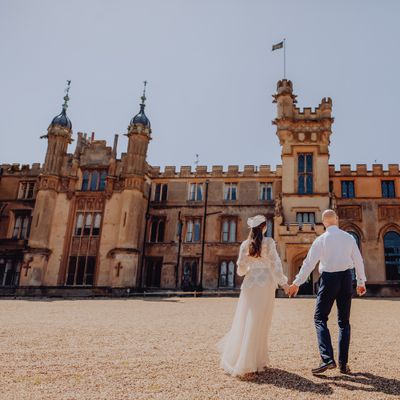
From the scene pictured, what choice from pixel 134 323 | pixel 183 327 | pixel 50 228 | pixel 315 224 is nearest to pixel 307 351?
pixel 183 327

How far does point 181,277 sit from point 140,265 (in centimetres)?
324

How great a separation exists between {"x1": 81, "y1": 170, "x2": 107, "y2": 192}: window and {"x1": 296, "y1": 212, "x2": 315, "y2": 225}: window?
1447 centimetres

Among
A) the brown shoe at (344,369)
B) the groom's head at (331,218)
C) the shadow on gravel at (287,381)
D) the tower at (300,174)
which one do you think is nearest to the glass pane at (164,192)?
the tower at (300,174)

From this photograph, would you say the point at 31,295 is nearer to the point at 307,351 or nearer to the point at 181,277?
the point at 181,277

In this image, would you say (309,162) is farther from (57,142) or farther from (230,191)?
(57,142)

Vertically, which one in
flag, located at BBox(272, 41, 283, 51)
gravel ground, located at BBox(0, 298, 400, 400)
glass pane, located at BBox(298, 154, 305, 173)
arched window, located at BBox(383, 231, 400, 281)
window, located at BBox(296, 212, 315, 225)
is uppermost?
flag, located at BBox(272, 41, 283, 51)

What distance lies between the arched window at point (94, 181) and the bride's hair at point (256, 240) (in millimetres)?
26590

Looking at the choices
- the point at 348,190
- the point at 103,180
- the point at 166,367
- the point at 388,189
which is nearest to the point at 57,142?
the point at 103,180

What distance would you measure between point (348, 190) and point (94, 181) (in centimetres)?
1903

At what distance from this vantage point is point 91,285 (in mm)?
28125

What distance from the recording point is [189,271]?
29.5 metres

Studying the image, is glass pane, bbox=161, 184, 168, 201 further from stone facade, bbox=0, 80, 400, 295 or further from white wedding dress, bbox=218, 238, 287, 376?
white wedding dress, bbox=218, 238, 287, 376

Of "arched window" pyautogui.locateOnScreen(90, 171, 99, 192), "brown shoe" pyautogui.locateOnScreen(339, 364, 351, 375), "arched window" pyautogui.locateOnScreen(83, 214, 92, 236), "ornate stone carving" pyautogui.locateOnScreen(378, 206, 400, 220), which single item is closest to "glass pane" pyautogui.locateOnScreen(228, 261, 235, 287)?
"arched window" pyautogui.locateOnScreen(83, 214, 92, 236)

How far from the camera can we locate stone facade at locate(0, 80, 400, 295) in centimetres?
2775
